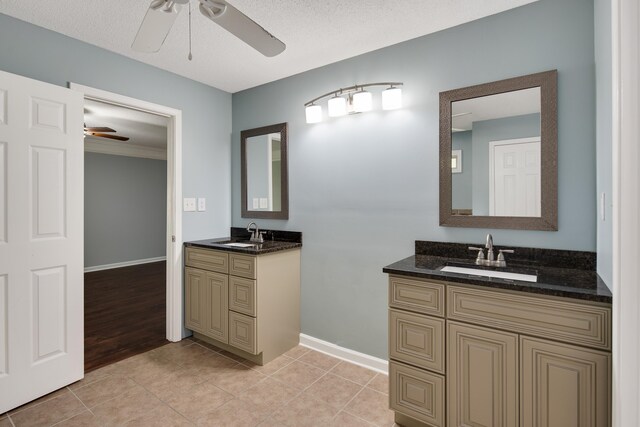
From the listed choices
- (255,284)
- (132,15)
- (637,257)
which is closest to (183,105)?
(132,15)

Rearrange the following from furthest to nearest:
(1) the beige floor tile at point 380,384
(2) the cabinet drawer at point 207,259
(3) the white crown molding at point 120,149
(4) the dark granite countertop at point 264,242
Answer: (3) the white crown molding at point 120,149
(2) the cabinet drawer at point 207,259
(4) the dark granite countertop at point 264,242
(1) the beige floor tile at point 380,384

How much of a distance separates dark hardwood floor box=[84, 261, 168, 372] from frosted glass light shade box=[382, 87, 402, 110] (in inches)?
108

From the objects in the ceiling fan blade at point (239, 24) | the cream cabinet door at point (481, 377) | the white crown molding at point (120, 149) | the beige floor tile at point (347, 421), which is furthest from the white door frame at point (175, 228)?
the white crown molding at point (120, 149)

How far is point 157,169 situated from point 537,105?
6.70m

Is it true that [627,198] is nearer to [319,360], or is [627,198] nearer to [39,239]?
[319,360]

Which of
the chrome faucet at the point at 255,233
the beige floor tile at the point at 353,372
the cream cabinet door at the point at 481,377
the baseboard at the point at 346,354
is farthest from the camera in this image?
the chrome faucet at the point at 255,233

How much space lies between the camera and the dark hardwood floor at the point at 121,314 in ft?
8.94

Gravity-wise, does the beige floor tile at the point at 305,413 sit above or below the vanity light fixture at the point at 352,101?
below

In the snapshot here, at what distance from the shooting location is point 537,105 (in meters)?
1.83

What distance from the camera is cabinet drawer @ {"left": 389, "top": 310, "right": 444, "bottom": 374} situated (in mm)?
1640

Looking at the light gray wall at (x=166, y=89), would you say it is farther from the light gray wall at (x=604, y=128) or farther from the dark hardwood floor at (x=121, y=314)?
the light gray wall at (x=604, y=128)

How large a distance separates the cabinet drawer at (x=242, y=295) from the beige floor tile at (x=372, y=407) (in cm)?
94

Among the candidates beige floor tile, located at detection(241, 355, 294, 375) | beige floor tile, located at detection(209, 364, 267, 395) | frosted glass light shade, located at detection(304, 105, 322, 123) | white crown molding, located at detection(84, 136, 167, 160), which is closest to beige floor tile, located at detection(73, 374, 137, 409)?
beige floor tile, located at detection(209, 364, 267, 395)

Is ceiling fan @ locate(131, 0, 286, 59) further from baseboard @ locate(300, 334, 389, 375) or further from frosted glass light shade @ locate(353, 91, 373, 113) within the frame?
baseboard @ locate(300, 334, 389, 375)
